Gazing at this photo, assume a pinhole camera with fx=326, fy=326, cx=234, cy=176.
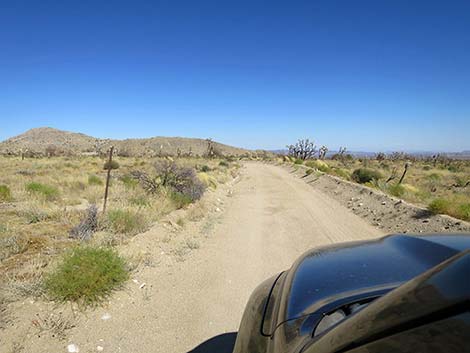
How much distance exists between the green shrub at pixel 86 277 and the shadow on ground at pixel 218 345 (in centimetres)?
182

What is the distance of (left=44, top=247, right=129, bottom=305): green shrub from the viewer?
4.77 m

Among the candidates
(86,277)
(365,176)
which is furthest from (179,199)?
(365,176)

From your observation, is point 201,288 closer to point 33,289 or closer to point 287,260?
point 287,260

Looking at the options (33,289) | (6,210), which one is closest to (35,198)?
(6,210)

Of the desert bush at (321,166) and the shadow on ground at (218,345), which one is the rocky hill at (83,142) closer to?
the desert bush at (321,166)

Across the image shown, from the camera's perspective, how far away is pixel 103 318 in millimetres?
4500

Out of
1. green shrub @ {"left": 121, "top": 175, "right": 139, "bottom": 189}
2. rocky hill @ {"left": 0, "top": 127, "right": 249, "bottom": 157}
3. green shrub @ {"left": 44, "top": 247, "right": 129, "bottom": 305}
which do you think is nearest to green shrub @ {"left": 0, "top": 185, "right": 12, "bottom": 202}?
green shrub @ {"left": 121, "top": 175, "right": 139, "bottom": 189}

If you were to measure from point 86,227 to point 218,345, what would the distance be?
514 cm

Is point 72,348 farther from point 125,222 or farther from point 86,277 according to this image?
point 125,222

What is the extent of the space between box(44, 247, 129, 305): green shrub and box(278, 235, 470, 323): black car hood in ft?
11.5

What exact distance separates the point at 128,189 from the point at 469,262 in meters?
14.4

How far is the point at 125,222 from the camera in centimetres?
834

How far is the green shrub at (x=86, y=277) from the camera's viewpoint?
4766mm

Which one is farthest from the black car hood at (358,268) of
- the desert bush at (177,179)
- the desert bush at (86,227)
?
the desert bush at (177,179)
